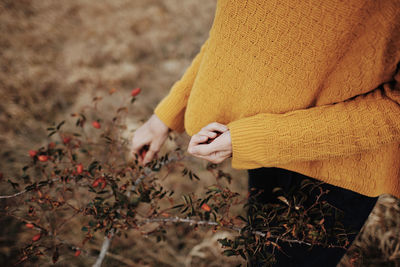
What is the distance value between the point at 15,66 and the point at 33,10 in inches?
A: 42.4

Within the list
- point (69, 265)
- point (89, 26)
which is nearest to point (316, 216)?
point (69, 265)

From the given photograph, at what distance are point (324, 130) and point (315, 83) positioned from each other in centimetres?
13

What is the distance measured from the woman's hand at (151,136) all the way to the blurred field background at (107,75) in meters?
0.49

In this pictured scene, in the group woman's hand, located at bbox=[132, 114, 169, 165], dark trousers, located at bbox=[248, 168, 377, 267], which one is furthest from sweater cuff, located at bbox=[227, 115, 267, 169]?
woman's hand, located at bbox=[132, 114, 169, 165]

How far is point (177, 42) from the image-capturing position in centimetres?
320

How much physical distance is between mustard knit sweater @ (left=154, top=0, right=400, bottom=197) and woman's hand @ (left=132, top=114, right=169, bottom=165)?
13.9 inches

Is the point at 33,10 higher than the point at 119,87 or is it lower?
higher

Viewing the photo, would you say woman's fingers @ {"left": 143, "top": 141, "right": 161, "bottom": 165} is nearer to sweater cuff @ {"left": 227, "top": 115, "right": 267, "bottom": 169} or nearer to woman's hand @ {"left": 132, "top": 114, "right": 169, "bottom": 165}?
woman's hand @ {"left": 132, "top": 114, "right": 169, "bottom": 165}

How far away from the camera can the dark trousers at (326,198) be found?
3.18 ft

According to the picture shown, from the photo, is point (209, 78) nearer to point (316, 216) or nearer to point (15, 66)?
point (316, 216)


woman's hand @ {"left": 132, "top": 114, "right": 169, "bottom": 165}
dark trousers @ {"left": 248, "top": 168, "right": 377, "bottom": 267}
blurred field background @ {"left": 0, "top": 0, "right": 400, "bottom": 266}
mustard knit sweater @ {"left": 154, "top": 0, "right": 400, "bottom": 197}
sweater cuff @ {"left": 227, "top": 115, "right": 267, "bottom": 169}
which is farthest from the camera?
blurred field background @ {"left": 0, "top": 0, "right": 400, "bottom": 266}

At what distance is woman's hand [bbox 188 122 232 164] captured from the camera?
80 cm

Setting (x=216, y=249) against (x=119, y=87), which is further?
(x=119, y=87)

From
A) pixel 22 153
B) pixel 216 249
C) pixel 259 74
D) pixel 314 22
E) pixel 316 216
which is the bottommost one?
pixel 216 249
